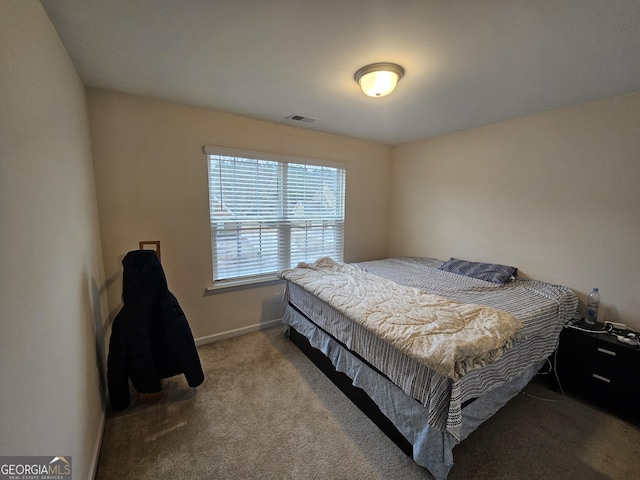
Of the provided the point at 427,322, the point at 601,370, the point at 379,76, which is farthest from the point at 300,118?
the point at 601,370

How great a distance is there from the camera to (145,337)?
1731 millimetres

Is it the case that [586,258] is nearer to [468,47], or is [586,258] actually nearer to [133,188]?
[468,47]

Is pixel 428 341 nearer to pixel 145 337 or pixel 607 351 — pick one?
pixel 607 351

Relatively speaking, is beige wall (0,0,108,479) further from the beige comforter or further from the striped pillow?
the striped pillow

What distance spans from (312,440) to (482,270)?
87.0 inches

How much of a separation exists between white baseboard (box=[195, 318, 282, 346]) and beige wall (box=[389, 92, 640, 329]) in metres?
2.25

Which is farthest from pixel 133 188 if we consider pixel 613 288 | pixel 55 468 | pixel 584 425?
pixel 613 288

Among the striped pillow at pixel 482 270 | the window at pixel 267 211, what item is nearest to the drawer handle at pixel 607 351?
the striped pillow at pixel 482 270

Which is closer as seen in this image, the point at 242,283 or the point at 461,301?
the point at 461,301

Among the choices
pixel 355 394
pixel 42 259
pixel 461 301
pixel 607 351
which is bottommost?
pixel 355 394

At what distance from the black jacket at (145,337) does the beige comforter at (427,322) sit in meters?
1.01

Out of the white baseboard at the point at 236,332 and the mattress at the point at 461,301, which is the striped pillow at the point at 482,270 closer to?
the mattress at the point at 461,301

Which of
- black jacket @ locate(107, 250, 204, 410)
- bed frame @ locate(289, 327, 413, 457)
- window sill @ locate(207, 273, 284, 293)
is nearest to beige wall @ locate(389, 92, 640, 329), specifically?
bed frame @ locate(289, 327, 413, 457)

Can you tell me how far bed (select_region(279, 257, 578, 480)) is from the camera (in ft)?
4.11
